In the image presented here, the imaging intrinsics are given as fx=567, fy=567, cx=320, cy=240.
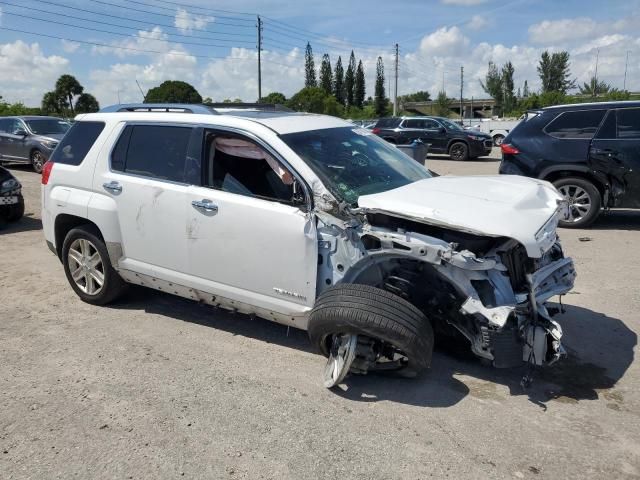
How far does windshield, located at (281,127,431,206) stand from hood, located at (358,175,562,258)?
24 cm

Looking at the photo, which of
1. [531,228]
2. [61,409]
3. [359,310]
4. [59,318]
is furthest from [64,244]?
[531,228]

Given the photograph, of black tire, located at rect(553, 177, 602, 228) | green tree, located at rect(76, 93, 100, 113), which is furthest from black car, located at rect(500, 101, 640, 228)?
green tree, located at rect(76, 93, 100, 113)

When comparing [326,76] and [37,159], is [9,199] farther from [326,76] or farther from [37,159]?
[326,76]

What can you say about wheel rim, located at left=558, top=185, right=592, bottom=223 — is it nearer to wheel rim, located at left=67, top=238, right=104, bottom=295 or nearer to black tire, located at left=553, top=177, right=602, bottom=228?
black tire, located at left=553, top=177, right=602, bottom=228

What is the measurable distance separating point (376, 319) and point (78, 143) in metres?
3.43

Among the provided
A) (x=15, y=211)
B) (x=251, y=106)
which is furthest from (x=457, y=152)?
(x=251, y=106)

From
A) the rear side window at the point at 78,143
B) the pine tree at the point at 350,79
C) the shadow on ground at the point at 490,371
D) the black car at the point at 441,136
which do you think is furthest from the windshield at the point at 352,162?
the pine tree at the point at 350,79

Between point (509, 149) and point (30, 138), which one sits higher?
point (30, 138)

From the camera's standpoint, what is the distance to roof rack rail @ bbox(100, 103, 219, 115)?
4645mm

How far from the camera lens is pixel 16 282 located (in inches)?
245

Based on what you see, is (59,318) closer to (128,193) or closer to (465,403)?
(128,193)

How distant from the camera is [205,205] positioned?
4266 millimetres

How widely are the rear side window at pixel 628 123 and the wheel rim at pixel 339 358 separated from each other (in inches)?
254

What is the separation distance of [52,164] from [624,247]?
271 inches
